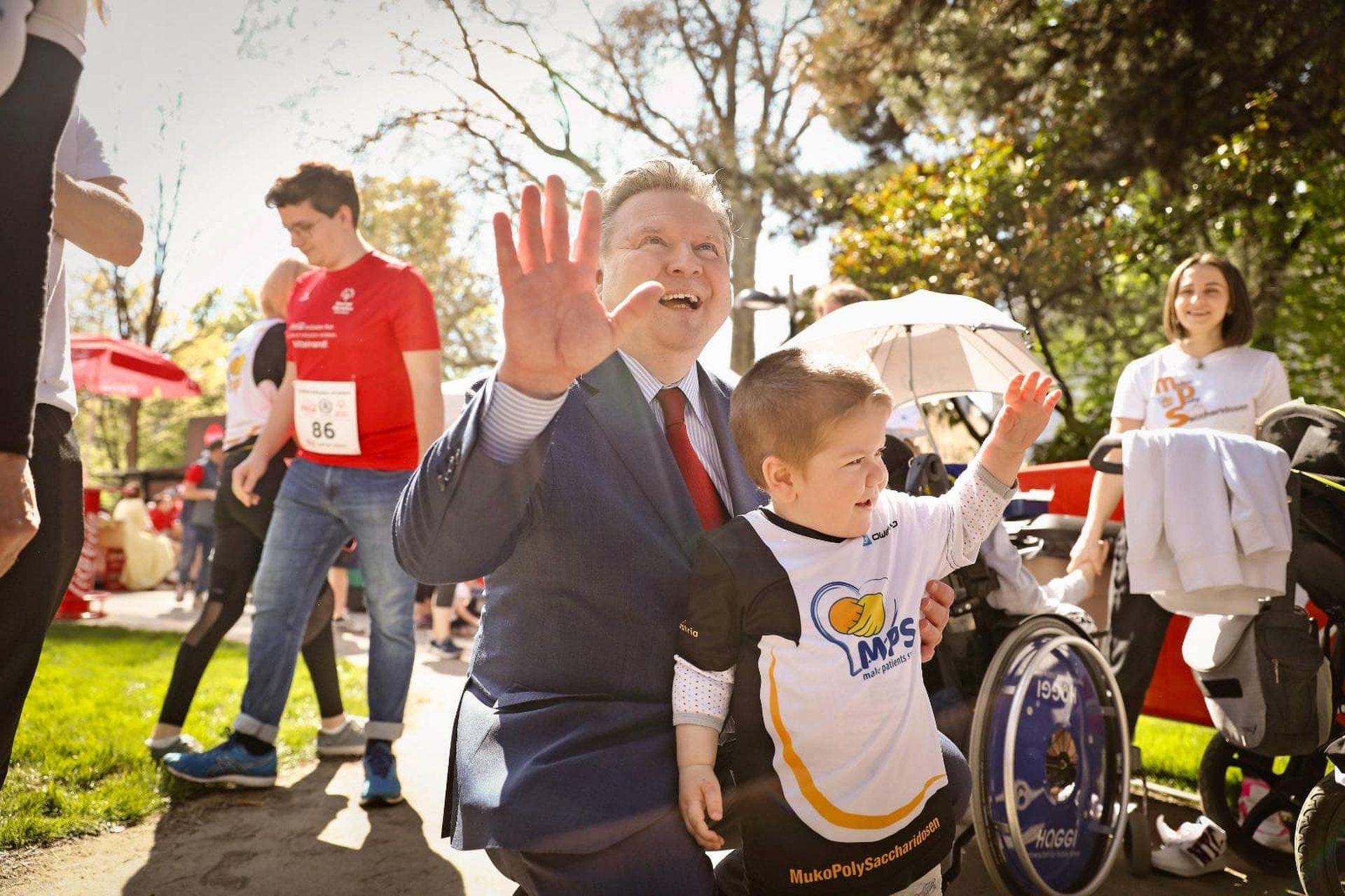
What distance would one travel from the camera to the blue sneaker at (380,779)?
3.67 meters

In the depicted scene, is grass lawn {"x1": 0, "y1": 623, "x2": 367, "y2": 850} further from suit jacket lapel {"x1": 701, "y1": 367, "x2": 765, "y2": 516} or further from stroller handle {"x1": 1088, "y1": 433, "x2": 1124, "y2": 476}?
stroller handle {"x1": 1088, "y1": 433, "x2": 1124, "y2": 476}

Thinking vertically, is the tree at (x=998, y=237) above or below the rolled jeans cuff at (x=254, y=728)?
above

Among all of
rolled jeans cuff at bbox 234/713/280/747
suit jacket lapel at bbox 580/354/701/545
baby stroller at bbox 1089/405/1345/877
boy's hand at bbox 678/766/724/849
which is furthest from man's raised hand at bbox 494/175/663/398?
rolled jeans cuff at bbox 234/713/280/747

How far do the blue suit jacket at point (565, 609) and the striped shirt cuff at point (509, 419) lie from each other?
2 centimetres

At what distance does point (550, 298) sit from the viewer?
1484 millimetres

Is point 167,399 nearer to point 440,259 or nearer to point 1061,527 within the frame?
point 440,259

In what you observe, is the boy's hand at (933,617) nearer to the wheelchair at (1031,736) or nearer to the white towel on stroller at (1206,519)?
the wheelchair at (1031,736)

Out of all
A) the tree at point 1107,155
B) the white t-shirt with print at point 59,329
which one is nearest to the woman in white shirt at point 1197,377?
the white t-shirt with print at point 59,329

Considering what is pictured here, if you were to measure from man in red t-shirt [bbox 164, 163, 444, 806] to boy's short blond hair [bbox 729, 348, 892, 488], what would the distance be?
2030 mm

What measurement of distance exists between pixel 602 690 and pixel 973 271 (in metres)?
12.2

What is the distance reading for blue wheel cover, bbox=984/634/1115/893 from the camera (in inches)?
102

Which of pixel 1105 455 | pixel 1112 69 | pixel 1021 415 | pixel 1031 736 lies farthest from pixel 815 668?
pixel 1112 69

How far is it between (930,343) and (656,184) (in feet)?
8.96

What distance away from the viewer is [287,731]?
467 centimetres
